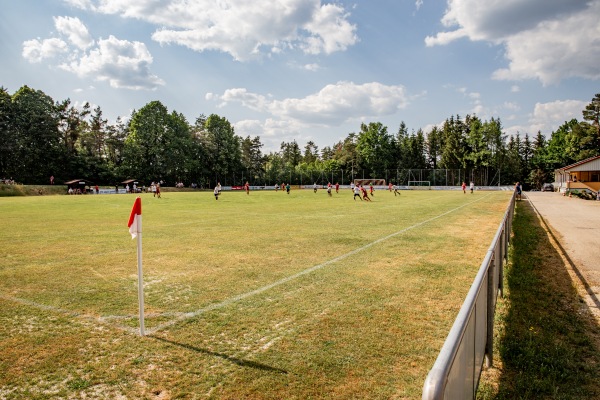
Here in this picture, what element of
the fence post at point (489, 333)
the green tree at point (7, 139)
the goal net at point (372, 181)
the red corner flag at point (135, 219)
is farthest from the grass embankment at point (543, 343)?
the goal net at point (372, 181)

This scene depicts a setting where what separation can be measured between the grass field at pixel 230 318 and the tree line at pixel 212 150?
7079cm

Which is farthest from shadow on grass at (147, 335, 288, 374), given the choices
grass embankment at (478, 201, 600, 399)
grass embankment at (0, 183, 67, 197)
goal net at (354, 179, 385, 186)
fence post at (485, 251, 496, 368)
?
goal net at (354, 179, 385, 186)

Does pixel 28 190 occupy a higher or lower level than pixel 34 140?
lower

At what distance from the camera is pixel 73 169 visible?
237 ft

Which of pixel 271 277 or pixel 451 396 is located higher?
pixel 451 396

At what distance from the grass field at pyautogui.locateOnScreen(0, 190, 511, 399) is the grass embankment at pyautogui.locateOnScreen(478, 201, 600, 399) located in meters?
0.74

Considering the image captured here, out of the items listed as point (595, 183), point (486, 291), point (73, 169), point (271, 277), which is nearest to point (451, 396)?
point (486, 291)

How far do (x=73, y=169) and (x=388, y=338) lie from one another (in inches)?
3214

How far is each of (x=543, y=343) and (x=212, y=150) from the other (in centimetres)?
8714

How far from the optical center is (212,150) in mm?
87562

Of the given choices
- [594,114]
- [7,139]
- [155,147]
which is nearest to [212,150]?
[155,147]

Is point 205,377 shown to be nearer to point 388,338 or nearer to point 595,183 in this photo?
point 388,338

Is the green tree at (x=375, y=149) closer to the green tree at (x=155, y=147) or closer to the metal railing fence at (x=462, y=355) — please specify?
the green tree at (x=155, y=147)

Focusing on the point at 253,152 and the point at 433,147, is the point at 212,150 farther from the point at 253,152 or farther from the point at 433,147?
the point at 433,147
